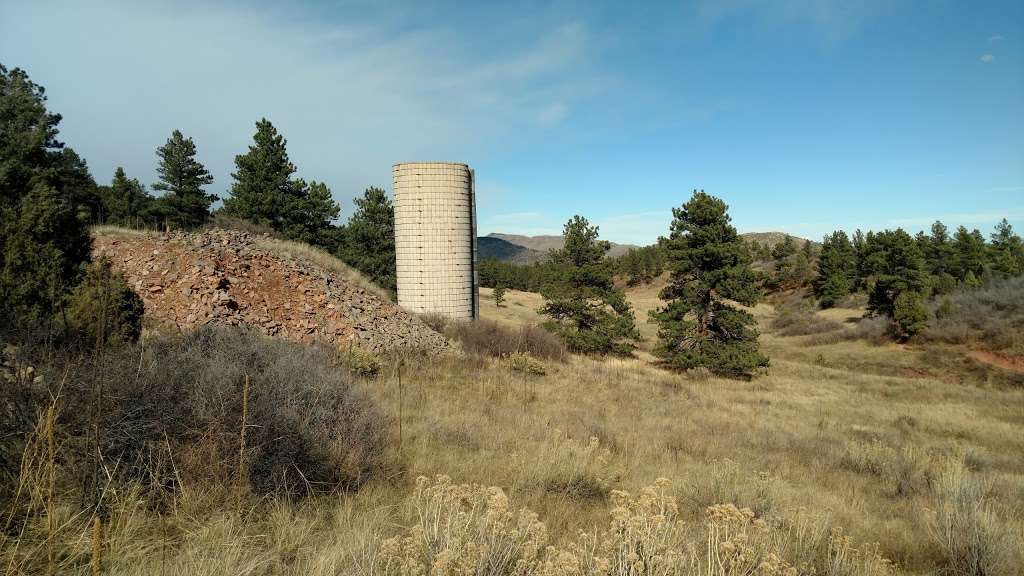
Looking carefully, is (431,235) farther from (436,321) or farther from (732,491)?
(732,491)

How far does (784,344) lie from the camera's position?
40844 mm

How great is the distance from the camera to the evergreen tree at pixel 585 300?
1010 inches

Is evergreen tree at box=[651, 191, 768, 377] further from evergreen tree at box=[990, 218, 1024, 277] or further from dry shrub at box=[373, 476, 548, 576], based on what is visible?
evergreen tree at box=[990, 218, 1024, 277]

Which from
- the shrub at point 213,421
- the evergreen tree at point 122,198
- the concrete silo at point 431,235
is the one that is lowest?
the shrub at point 213,421

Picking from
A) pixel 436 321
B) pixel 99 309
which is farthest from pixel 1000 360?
pixel 99 309

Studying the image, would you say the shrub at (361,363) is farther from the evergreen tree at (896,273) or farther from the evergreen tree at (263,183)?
the evergreen tree at (896,273)

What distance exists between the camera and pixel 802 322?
46.0 metres

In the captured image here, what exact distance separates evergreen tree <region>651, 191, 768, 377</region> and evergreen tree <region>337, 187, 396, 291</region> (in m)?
15.3

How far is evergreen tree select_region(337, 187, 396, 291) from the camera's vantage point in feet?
94.1

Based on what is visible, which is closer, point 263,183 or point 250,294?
point 250,294

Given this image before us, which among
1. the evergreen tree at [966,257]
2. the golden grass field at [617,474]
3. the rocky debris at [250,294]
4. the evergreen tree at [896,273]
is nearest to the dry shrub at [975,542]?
the golden grass field at [617,474]

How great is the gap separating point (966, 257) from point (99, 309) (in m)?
64.8

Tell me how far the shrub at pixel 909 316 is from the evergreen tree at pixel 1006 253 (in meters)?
13.3

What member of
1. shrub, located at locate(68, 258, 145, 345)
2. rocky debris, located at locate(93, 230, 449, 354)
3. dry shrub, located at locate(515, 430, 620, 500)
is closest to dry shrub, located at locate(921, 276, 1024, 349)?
rocky debris, located at locate(93, 230, 449, 354)
